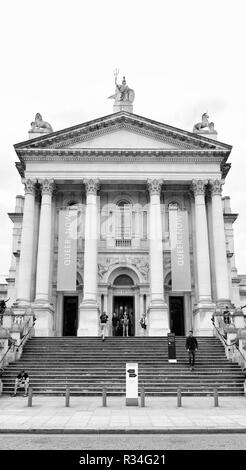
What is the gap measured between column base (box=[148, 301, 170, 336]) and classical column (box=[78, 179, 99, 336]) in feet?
11.8

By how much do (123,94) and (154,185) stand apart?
33.3 ft

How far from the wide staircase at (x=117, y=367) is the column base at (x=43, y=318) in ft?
12.4

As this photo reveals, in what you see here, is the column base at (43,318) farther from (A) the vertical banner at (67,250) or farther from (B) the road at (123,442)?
(B) the road at (123,442)

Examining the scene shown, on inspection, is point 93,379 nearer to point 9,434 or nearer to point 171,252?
point 9,434

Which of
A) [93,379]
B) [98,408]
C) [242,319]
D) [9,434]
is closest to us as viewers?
[9,434]

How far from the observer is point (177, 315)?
33719 mm

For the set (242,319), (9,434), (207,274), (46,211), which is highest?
(46,211)

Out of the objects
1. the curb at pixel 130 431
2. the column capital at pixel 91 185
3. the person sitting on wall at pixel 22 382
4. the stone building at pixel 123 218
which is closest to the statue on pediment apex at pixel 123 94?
the stone building at pixel 123 218

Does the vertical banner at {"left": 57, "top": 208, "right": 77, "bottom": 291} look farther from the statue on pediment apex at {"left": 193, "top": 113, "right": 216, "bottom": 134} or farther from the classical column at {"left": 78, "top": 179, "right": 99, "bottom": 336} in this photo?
the statue on pediment apex at {"left": 193, "top": 113, "right": 216, "bottom": 134}

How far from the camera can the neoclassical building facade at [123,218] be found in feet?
105

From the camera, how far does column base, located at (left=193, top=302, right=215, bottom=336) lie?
29938 millimetres

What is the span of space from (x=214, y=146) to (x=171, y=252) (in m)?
8.77

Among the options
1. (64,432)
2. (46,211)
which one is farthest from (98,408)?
(46,211)

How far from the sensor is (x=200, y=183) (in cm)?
3362
